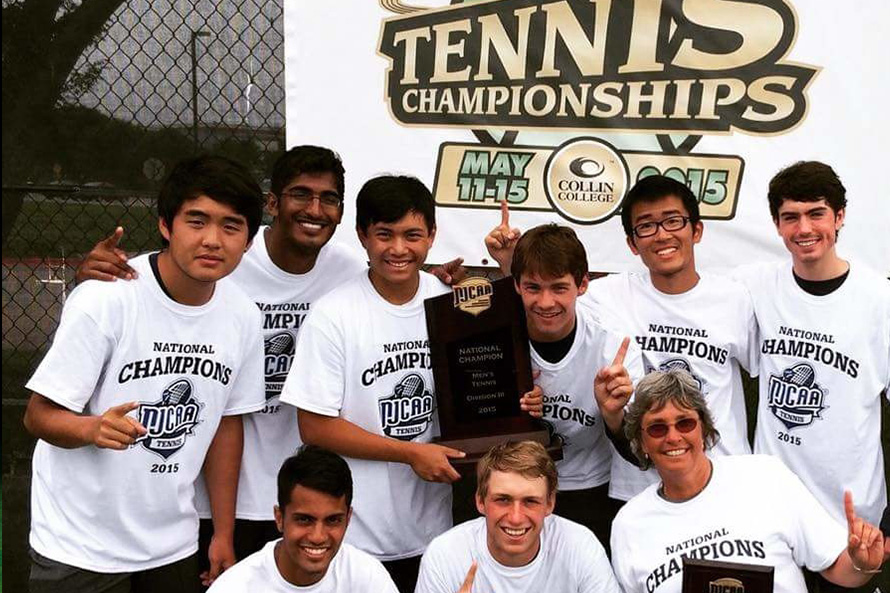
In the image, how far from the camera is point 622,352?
3.15 meters

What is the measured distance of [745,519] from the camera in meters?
2.84

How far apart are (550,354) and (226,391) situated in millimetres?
1083

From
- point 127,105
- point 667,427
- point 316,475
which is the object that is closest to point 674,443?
point 667,427

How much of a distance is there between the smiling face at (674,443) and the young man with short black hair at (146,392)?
1342mm

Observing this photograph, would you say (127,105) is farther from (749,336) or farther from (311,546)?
(749,336)

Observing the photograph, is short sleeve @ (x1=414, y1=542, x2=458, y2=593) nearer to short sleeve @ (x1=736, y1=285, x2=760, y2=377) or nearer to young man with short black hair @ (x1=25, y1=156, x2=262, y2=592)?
young man with short black hair @ (x1=25, y1=156, x2=262, y2=592)

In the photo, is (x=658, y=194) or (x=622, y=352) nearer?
(x=622, y=352)

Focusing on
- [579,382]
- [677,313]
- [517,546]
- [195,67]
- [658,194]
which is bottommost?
[517,546]

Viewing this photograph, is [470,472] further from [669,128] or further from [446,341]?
[669,128]

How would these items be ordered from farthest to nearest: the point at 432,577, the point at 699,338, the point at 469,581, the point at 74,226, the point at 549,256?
1. the point at 74,226
2. the point at 699,338
3. the point at 549,256
4. the point at 432,577
5. the point at 469,581

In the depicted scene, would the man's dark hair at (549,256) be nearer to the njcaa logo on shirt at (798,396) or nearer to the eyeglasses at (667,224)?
the eyeglasses at (667,224)

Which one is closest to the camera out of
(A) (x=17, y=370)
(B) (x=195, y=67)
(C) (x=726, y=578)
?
(C) (x=726, y=578)

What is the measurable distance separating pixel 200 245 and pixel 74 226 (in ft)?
7.00

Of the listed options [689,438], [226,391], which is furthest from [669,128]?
[226,391]
